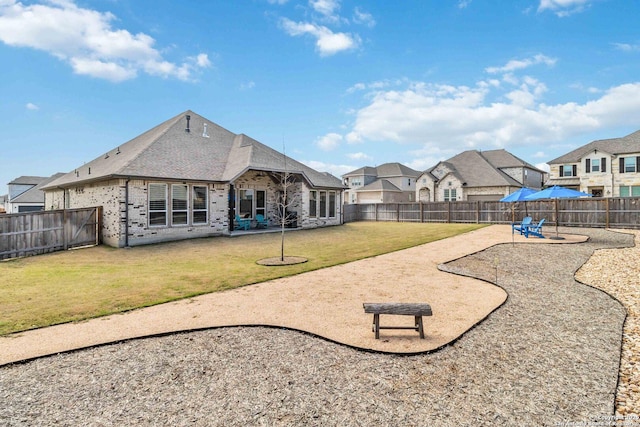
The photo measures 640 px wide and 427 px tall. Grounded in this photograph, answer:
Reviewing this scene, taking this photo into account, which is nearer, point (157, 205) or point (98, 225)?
point (98, 225)

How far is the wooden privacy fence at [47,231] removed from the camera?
38.7 feet

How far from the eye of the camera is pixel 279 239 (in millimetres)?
16359

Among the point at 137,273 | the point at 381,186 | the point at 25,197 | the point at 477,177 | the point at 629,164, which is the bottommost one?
the point at 137,273

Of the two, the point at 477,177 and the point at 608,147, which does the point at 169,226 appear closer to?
the point at 477,177

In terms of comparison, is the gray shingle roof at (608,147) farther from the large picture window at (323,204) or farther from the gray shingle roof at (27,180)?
the gray shingle roof at (27,180)

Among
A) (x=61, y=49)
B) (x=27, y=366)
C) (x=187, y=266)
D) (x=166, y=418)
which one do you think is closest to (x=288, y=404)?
(x=166, y=418)

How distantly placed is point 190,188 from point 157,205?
175cm

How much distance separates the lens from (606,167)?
109ft

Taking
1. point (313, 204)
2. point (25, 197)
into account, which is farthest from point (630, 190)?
point (25, 197)

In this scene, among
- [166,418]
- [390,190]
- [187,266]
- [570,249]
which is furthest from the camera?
[390,190]

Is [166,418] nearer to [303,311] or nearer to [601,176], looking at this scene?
[303,311]

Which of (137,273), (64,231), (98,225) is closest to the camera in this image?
(137,273)

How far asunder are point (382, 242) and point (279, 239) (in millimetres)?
5057

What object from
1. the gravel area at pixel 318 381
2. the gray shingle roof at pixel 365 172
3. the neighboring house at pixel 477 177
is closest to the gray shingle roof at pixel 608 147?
the neighboring house at pixel 477 177
